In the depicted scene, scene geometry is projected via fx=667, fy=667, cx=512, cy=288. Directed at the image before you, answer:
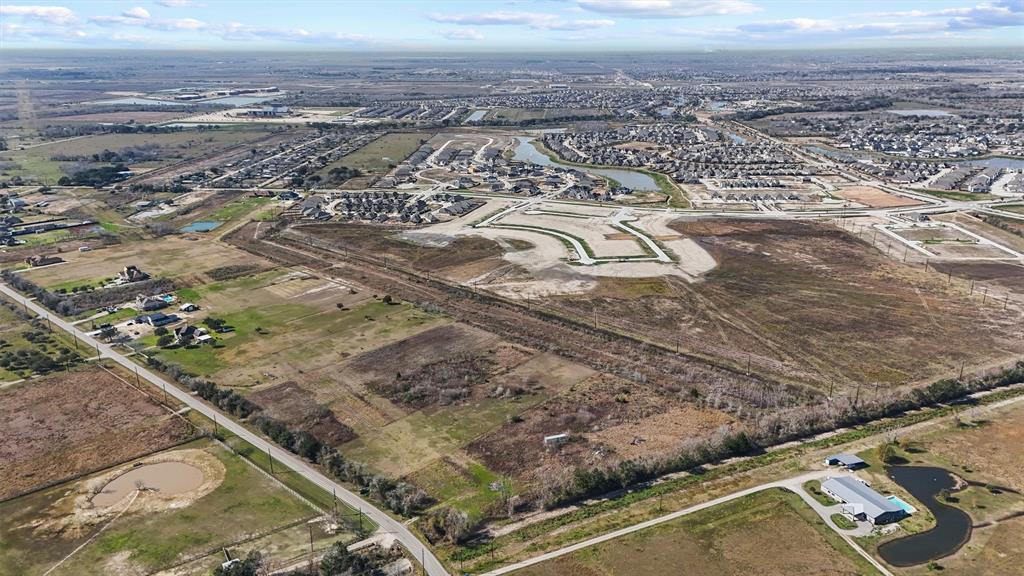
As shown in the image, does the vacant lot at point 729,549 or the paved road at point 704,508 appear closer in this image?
the vacant lot at point 729,549

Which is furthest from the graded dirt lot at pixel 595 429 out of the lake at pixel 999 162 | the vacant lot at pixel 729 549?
the lake at pixel 999 162

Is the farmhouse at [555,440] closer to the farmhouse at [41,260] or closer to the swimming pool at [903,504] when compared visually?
the swimming pool at [903,504]

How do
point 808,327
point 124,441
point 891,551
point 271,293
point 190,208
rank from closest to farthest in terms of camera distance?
1. point 891,551
2. point 124,441
3. point 808,327
4. point 271,293
5. point 190,208

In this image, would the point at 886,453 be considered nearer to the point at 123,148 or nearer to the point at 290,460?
the point at 290,460

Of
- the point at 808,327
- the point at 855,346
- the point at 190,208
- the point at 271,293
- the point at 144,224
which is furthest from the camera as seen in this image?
the point at 190,208

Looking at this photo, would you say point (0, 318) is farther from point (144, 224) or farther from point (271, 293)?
point (144, 224)

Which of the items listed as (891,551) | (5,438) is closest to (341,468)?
(5,438)

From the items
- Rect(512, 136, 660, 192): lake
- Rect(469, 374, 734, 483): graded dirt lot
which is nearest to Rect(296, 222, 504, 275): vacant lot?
Rect(469, 374, 734, 483): graded dirt lot
